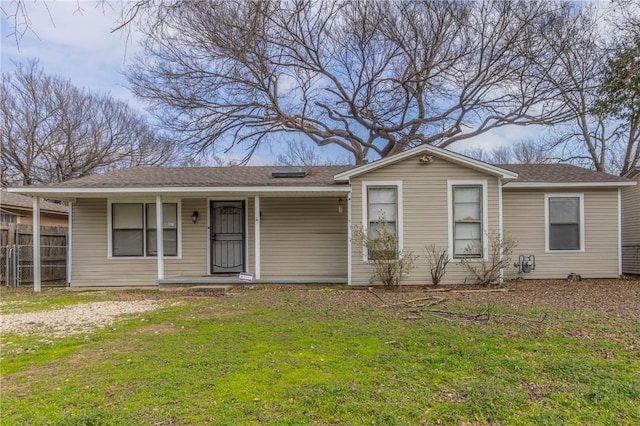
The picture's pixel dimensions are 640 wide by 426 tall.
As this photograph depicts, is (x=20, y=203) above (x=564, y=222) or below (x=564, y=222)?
above

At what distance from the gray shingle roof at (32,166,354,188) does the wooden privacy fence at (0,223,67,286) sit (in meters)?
3.04

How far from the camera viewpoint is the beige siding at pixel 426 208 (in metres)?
9.90

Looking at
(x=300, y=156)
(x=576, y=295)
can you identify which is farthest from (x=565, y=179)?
(x=300, y=156)

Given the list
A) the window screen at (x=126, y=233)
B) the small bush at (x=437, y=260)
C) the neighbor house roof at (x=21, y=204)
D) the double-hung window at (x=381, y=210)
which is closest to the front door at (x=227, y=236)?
the window screen at (x=126, y=233)

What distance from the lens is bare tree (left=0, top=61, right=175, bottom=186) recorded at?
69.9ft

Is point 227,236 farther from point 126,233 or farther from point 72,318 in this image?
point 72,318

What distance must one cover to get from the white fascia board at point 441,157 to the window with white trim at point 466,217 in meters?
0.51

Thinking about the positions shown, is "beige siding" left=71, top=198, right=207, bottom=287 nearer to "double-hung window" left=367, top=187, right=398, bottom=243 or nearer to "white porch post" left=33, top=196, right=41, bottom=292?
"white porch post" left=33, top=196, right=41, bottom=292

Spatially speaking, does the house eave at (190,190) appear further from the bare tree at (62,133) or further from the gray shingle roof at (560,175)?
the bare tree at (62,133)

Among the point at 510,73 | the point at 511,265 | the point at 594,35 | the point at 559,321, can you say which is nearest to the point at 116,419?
the point at 559,321

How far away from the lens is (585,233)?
10.9m

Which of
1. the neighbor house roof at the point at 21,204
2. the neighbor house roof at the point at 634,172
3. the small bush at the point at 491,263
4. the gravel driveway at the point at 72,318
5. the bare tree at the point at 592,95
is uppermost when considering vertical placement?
the bare tree at the point at 592,95

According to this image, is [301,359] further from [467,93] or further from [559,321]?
[467,93]

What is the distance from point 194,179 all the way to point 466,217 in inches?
276
